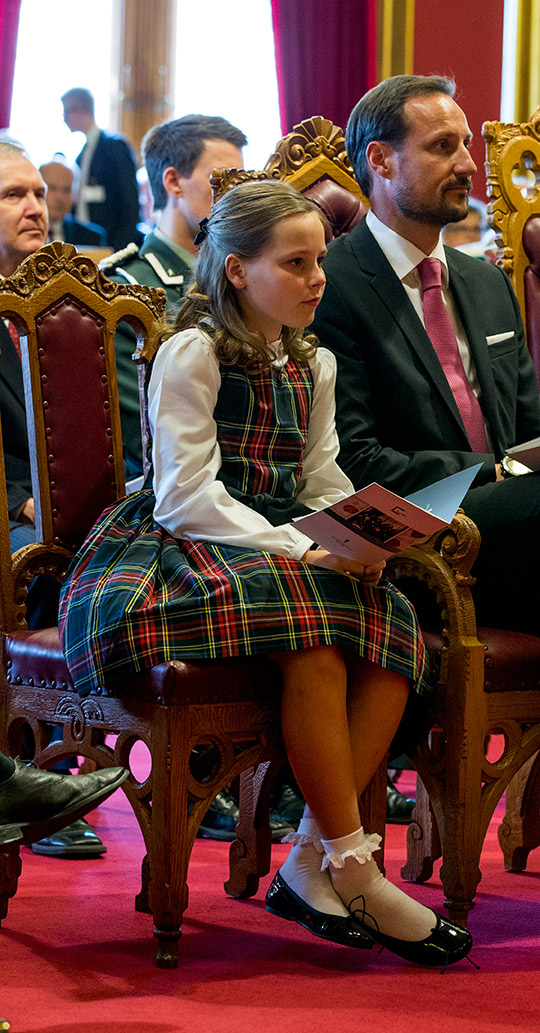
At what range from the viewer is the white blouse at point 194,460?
1838 millimetres

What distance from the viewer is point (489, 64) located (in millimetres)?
6539

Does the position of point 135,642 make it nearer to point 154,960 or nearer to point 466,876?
point 154,960

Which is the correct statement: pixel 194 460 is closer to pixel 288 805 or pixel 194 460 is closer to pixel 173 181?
pixel 288 805

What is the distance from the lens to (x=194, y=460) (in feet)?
6.14

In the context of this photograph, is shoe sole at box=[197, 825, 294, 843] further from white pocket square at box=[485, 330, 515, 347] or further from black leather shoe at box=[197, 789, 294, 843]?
white pocket square at box=[485, 330, 515, 347]

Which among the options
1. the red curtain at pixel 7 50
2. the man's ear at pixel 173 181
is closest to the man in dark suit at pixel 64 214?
the red curtain at pixel 7 50

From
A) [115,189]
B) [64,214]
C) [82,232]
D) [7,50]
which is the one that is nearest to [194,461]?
[82,232]

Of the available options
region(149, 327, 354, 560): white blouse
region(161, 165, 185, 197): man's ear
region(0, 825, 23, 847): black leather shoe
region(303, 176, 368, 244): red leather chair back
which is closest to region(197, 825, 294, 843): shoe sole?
region(149, 327, 354, 560): white blouse

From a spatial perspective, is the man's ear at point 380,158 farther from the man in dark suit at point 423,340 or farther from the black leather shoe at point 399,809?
the black leather shoe at point 399,809

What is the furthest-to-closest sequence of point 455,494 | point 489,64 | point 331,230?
point 489,64 < point 331,230 < point 455,494

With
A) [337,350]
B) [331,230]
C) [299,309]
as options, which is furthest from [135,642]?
[331,230]

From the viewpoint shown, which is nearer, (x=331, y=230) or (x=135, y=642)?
(x=135, y=642)

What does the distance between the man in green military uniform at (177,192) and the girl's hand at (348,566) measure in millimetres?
1593

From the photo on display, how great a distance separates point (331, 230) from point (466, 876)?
138 cm
